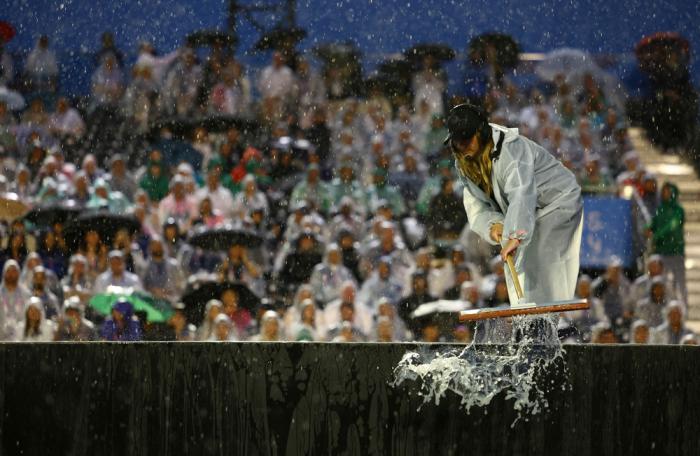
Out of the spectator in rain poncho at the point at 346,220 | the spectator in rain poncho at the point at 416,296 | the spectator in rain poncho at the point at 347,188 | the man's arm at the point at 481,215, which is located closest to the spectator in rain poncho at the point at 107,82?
the spectator in rain poncho at the point at 347,188

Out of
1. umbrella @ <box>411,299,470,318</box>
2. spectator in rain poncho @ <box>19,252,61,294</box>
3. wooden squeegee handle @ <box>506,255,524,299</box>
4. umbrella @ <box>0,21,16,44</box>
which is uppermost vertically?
umbrella @ <box>0,21,16,44</box>

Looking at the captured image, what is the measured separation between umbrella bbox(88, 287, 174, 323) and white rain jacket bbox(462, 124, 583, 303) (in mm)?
4272

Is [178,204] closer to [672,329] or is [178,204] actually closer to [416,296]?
[416,296]

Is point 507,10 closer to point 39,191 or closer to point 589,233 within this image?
point 589,233

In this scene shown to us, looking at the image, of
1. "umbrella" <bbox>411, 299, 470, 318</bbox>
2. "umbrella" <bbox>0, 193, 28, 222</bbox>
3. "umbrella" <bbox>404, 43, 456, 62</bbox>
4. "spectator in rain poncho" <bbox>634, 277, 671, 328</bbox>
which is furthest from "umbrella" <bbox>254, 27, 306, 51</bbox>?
"spectator in rain poncho" <bbox>634, 277, 671, 328</bbox>

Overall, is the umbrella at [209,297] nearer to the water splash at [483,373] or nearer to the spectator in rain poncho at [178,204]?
the spectator in rain poncho at [178,204]

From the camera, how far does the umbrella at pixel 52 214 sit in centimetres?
965

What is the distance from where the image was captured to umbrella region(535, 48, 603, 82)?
12266 millimetres

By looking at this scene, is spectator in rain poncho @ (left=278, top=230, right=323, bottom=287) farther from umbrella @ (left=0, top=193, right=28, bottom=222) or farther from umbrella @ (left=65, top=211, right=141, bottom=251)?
umbrella @ (left=0, top=193, right=28, bottom=222)

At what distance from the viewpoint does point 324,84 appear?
12.4 meters

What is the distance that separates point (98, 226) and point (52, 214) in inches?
20.7

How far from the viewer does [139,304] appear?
8539 mm

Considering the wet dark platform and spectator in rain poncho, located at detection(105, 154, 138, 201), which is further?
spectator in rain poncho, located at detection(105, 154, 138, 201)

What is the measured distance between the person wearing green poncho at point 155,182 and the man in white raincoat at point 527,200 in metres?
5.94
